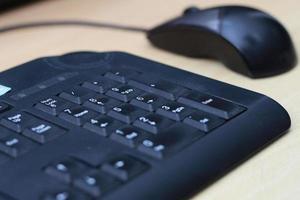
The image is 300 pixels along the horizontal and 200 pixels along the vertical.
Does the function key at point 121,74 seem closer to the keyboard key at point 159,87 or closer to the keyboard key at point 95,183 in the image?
the keyboard key at point 159,87

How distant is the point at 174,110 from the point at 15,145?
→ 0.38 ft

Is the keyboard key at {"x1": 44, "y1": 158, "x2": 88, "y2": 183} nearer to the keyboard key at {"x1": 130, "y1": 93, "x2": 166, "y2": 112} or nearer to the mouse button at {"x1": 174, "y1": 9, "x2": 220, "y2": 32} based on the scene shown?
the keyboard key at {"x1": 130, "y1": 93, "x2": 166, "y2": 112}

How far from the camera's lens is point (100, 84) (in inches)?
18.0

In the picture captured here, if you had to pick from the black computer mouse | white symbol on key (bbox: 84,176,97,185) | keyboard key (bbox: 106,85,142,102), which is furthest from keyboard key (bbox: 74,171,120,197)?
the black computer mouse

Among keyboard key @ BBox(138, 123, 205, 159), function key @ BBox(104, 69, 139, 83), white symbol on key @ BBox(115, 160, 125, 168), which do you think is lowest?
keyboard key @ BBox(138, 123, 205, 159)

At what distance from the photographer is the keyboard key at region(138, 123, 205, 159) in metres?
0.36

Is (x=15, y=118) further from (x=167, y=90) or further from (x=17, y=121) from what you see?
(x=167, y=90)

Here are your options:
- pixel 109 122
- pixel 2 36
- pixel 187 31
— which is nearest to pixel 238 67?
pixel 187 31

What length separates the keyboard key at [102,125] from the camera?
0.39m

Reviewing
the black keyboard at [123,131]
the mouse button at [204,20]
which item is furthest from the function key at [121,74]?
the mouse button at [204,20]

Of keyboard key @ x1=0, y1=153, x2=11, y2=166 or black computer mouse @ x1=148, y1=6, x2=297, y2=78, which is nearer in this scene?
keyboard key @ x1=0, y1=153, x2=11, y2=166

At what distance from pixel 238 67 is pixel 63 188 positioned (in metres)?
0.25

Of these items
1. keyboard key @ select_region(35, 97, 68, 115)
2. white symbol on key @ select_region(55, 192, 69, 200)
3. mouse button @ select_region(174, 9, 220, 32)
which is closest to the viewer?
white symbol on key @ select_region(55, 192, 69, 200)

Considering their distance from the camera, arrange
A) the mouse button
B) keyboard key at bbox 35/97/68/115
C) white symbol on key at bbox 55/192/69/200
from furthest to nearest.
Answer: the mouse button → keyboard key at bbox 35/97/68/115 → white symbol on key at bbox 55/192/69/200
